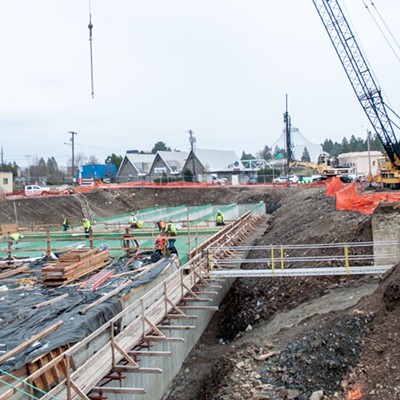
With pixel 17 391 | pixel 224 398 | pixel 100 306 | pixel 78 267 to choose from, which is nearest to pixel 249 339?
pixel 224 398

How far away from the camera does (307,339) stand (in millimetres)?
9375

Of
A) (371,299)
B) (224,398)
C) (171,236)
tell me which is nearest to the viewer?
(224,398)

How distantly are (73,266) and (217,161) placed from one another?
72230mm

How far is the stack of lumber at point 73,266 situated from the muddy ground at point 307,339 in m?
4.35

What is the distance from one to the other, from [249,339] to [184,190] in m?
44.0

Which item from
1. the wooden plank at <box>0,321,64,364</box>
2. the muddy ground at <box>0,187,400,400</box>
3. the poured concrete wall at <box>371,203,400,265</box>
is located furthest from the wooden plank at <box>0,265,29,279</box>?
the poured concrete wall at <box>371,203,400,265</box>

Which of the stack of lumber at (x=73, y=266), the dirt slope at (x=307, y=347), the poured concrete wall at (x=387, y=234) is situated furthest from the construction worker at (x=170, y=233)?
the poured concrete wall at (x=387, y=234)

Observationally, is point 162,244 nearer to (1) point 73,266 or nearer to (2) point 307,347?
(1) point 73,266

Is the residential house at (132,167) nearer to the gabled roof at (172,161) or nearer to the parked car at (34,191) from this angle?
the gabled roof at (172,161)

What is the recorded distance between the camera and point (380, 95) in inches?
1452

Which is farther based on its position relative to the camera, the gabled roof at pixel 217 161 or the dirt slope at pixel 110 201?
the gabled roof at pixel 217 161

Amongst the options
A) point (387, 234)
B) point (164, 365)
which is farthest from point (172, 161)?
point (164, 365)

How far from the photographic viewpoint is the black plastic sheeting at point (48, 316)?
816cm

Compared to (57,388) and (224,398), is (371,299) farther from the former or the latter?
(57,388)
